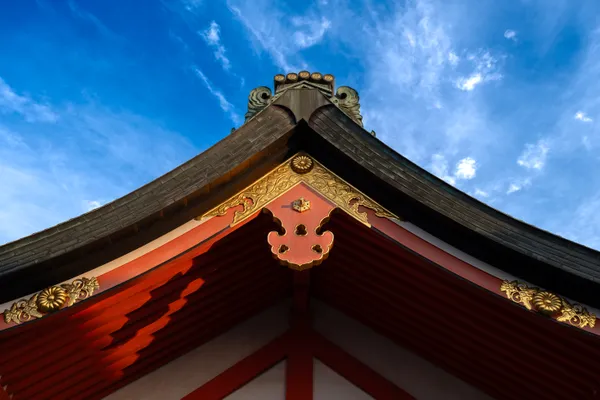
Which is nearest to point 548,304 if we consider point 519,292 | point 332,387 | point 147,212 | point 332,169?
point 519,292

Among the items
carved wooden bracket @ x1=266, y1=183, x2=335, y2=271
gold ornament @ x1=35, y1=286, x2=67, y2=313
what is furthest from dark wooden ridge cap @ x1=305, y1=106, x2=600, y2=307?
gold ornament @ x1=35, y1=286, x2=67, y2=313

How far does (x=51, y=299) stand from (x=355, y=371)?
286 cm

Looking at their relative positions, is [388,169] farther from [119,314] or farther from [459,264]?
[119,314]

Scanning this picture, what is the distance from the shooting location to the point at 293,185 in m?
4.38

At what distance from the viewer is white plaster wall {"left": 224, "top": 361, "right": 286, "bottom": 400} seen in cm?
503

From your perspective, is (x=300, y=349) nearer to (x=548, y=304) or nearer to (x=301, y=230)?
(x=301, y=230)

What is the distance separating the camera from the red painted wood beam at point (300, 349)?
5.01 meters

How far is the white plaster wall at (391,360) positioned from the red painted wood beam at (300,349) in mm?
179

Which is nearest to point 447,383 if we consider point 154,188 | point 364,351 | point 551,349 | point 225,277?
point 364,351

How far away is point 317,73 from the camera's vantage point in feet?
17.1

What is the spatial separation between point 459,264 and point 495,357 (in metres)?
1.01

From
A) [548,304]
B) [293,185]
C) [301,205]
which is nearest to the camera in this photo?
→ [548,304]

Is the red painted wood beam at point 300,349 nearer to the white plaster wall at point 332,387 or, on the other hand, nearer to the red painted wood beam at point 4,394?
the white plaster wall at point 332,387

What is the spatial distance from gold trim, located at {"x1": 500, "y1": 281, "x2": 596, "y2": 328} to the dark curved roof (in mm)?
94
